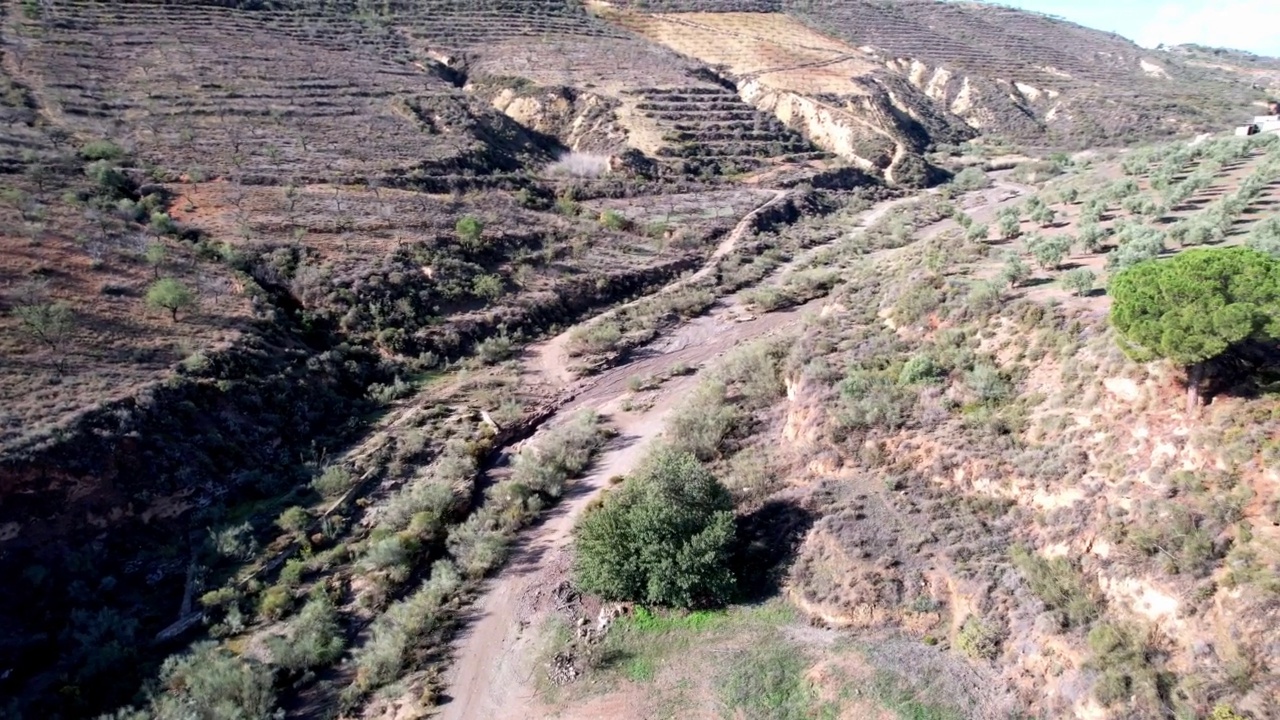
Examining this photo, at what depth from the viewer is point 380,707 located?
14266 mm

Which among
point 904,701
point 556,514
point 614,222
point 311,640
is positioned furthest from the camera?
point 614,222

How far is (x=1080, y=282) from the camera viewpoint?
1952 cm

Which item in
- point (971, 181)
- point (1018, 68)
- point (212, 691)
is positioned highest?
point (1018, 68)

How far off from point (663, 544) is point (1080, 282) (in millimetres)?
14223

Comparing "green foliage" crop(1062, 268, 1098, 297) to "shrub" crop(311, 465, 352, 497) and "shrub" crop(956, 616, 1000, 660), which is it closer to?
"shrub" crop(956, 616, 1000, 660)

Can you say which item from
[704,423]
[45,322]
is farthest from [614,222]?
[45,322]

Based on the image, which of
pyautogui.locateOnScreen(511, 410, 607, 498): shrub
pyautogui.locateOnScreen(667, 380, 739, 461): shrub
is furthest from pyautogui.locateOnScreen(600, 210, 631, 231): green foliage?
pyautogui.locateOnScreen(667, 380, 739, 461): shrub

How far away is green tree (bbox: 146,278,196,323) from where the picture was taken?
24281 mm

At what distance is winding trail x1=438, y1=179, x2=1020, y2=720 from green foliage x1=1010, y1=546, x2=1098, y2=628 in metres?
10.0

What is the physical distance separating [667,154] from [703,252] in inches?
577

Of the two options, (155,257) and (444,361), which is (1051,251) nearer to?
(444,361)

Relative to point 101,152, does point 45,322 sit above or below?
below

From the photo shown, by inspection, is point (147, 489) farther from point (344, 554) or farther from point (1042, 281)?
point (1042, 281)

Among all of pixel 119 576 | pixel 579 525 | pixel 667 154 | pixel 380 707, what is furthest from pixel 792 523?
pixel 667 154
